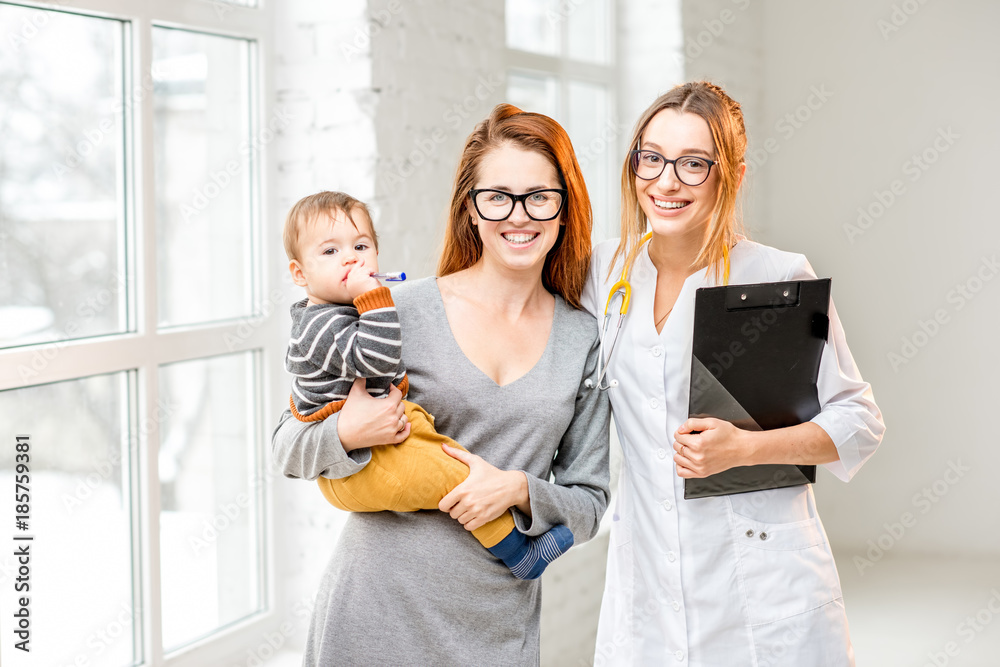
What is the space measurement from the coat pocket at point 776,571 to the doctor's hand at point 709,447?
0.14 metres

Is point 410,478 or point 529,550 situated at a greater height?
point 410,478

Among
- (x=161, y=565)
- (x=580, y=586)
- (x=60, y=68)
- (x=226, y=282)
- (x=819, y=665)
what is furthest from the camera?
(x=580, y=586)

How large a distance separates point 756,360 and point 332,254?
2.43 ft

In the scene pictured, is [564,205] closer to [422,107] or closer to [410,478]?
[410,478]

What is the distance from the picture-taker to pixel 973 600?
4043mm

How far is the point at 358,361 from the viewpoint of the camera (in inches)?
52.3

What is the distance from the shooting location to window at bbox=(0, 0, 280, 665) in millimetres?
1871

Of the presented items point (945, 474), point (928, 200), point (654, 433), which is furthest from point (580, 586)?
point (928, 200)

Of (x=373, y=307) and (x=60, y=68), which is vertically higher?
(x=60, y=68)

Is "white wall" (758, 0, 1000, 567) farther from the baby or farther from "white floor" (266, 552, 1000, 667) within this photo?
the baby

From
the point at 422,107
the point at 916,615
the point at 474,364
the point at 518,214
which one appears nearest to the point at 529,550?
the point at 474,364

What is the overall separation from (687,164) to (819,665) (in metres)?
0.92

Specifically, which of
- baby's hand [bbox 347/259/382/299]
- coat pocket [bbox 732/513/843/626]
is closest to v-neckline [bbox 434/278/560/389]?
baby's hand [bbox 347/259/382/299]

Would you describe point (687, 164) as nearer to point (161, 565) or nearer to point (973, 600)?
point (161, 565)
